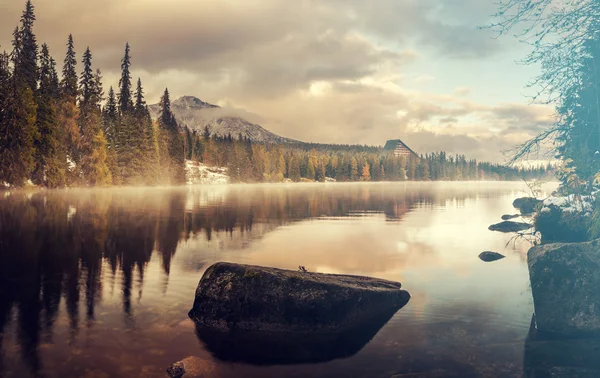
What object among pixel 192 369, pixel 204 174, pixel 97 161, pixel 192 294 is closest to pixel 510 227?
pixel 192 294

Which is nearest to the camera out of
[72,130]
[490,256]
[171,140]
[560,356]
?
[560,356]

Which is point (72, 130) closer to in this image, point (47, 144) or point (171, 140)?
point (47, 144)

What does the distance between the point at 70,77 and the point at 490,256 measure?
8871 cm

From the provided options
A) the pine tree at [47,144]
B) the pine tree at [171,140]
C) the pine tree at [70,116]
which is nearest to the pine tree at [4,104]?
the pine tree at [47,144]

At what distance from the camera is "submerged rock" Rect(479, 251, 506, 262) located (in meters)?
22.7

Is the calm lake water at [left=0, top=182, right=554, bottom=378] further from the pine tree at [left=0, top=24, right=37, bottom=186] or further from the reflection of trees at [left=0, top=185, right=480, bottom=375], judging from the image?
the pine tree at [left=0, top=24, right=37, bottom=186]

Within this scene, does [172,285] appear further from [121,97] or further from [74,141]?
[121,97]

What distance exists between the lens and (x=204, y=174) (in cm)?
16225

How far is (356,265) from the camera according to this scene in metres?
20.4

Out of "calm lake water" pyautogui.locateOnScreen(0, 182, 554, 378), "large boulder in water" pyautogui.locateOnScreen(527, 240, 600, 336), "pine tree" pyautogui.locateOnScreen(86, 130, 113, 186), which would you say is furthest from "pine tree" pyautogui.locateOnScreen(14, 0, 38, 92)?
"large boulder in water" pyautogui.locateOnScreen(527, 240, 600, 336)

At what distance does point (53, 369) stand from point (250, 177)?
182 meters

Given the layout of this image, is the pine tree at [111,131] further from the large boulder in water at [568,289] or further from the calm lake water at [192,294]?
the large boulder in water at [568,289]

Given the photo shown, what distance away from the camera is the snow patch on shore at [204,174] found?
154 meters

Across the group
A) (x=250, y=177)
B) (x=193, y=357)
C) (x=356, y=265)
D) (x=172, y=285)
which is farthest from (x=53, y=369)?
(x=250, y=177)
